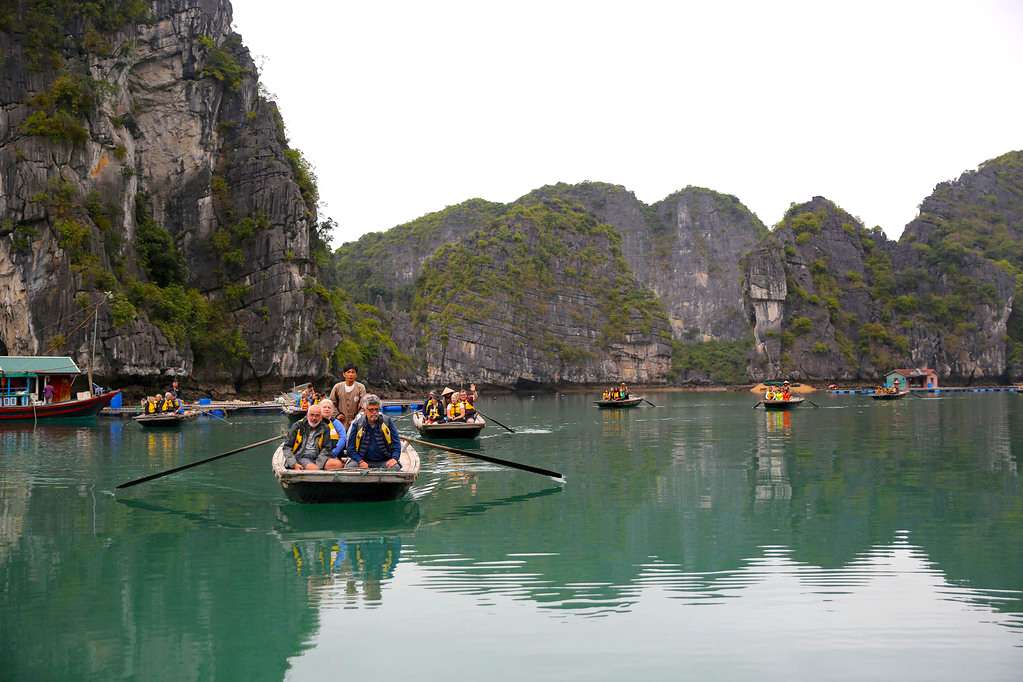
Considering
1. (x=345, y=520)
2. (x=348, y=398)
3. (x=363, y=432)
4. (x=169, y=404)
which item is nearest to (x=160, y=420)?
(x=169, y=404)

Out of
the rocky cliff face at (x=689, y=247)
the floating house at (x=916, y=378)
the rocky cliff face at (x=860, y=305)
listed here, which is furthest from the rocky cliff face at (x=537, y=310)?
the rocky cliff face at (x=689, y=247)

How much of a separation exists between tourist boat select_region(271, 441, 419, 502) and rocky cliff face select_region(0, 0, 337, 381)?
3011 centimetres

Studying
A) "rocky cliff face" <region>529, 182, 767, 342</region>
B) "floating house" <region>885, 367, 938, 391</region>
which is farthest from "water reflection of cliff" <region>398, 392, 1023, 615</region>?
"rocky cliff face" <region>529, 182, 767, 342</region>

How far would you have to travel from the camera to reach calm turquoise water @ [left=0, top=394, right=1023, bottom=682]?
5.98 metres

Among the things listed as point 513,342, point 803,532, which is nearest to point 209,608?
point 803,532

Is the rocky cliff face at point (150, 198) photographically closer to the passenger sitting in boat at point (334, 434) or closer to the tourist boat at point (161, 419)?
the tourist boat at point (161, 419)

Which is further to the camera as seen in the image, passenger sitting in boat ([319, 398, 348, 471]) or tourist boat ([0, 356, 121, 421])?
tourist boat ([0, 356, 121, 421])

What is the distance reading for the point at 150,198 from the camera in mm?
51000

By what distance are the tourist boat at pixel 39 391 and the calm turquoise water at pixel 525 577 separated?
57.7 ft

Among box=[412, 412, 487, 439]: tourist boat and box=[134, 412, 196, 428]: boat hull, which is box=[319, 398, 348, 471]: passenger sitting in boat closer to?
box=[412, 412, 487, 439]: tourist boat

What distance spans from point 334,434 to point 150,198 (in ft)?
145

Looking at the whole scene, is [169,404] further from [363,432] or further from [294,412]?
[363,432]

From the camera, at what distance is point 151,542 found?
1007cm

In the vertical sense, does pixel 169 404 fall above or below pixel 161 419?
above
